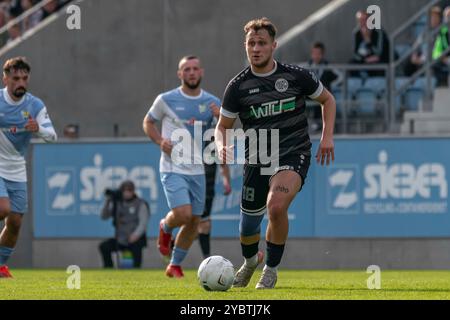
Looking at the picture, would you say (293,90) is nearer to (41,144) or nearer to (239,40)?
(41,144)

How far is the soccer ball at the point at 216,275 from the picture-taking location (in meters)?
12.6

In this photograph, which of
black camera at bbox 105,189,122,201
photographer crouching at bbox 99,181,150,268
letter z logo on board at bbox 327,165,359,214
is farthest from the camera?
black camera at bbox 105,189,122,201

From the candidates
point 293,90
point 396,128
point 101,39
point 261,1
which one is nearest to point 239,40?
point 261,1


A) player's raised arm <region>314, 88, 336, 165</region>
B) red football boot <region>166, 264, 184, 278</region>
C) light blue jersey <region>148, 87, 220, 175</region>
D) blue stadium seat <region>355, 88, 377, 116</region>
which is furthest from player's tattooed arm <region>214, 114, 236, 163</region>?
blue stadium seat <region>355, 88, 377, 116</region>

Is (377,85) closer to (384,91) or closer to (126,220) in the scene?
(384,91)

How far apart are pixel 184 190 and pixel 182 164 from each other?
348mm

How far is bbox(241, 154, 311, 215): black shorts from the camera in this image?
42.9 feet

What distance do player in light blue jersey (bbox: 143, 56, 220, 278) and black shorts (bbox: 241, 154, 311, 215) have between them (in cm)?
320

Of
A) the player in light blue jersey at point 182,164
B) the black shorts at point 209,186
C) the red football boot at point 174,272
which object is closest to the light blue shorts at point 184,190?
the player in light blue jersey at point 182,164

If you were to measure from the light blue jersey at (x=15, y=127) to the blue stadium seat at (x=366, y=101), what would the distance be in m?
8.37

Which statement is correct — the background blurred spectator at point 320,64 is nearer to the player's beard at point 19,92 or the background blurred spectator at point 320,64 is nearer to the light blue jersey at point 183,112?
the light blue jersey at point 183,112

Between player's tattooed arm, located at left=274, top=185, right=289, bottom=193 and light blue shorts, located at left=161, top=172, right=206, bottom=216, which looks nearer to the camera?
player's tattooed arm, located at left=274, top=185, right=289, bottom=193

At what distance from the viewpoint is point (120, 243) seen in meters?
22.8

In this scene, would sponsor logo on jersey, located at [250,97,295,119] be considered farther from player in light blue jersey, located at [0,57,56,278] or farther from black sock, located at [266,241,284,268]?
player in light blue jersey, located at [0,57,56,278]
